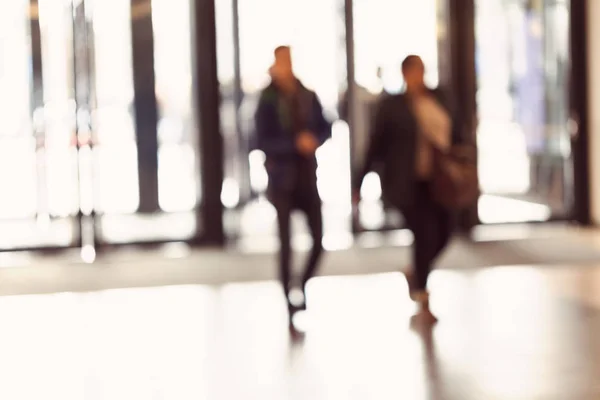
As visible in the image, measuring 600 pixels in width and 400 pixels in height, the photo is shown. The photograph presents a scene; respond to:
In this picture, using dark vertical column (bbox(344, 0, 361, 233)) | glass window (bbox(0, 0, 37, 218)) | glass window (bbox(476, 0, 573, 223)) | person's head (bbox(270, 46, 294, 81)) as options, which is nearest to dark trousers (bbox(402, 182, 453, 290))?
person's head (bbox(270, 46, 294, 81))

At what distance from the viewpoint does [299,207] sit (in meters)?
5.87

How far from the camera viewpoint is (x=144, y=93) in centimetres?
947

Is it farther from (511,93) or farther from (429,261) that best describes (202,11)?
(429,261)

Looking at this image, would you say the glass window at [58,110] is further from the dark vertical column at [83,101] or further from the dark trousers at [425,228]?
the dark trousers at [425,228]

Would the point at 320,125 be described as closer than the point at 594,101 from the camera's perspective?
Yes

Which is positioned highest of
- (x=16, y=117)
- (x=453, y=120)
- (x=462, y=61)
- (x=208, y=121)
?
(x=462, y=61)

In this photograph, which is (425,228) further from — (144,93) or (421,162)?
(144,93)

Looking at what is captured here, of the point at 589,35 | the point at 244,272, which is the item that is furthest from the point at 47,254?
the point at 589,35

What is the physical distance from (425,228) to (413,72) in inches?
37.3

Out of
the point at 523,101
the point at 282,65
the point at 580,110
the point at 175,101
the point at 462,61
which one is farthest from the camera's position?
the point at 523,101

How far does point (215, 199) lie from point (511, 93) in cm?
332

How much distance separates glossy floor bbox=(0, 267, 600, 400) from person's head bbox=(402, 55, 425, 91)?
144 centimetres

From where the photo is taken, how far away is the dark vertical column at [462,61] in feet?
31.7

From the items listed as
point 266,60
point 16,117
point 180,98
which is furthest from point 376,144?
point 16,117
